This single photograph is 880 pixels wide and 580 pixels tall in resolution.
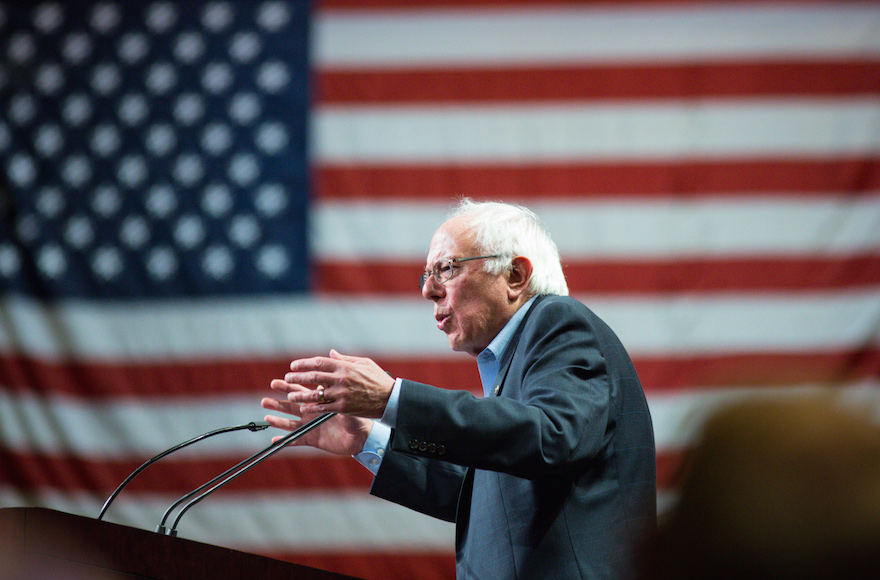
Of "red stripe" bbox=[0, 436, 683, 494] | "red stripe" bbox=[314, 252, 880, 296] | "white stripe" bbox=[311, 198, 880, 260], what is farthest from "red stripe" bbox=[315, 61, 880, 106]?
"red stripe" bbox=[0, 436, 683, 494]

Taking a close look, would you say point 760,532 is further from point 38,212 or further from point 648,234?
point 38,212

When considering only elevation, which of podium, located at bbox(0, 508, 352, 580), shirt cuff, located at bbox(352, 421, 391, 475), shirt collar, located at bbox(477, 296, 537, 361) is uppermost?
shirt collar, located at bbox(477, 296, 537, 361)

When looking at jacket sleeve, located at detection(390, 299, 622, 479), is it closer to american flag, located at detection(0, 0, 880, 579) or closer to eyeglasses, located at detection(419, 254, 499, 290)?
eyeglasses, located at detection(419, 254, 499, 290)

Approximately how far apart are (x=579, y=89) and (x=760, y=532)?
3.29 metres

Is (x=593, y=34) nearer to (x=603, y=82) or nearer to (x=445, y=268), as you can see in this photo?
(x=603, y=82)

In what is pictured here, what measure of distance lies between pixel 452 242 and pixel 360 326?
1.67 meters

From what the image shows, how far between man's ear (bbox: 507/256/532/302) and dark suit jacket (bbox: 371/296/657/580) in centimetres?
15

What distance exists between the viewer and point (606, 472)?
1579 mm

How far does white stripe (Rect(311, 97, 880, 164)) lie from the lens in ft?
11.6

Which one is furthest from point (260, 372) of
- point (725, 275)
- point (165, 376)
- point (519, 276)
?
point (725, 275)

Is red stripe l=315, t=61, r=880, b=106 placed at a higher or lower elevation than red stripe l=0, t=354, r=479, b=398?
higher

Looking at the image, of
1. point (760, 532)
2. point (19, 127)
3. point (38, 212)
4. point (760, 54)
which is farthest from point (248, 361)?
point (760, 532)

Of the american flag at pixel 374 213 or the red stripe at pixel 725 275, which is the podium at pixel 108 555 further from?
the red stripe at pixel 725 275

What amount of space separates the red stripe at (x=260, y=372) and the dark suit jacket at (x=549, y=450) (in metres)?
1.73
